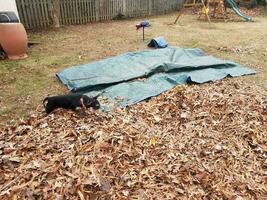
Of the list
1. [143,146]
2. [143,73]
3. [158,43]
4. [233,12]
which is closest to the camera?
[143,146]

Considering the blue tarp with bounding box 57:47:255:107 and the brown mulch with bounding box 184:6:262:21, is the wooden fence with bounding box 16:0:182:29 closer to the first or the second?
the brown mulch with bounding box 184:6:262:21

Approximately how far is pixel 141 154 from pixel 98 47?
4969 mm

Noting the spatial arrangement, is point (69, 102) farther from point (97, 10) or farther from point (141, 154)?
point (97, 10)

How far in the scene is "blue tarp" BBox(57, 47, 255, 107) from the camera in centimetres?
468

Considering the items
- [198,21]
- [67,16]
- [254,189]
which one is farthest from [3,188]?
[198,21]

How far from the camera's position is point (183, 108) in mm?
3965

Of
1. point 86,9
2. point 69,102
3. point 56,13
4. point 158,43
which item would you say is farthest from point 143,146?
point 86,9

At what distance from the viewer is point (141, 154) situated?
9.73 ft

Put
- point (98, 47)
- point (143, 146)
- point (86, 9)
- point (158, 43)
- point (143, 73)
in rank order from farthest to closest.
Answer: point (86, 9) < point (98, 47) < point (158, 43) < point (143, 73) < point (143, 146)

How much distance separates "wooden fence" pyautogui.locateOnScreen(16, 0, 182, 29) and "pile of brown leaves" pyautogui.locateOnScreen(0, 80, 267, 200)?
671cm

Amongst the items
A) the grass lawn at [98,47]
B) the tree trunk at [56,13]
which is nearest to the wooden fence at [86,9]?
the tree trunk at [56,13]

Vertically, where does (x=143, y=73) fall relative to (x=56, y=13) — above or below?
below

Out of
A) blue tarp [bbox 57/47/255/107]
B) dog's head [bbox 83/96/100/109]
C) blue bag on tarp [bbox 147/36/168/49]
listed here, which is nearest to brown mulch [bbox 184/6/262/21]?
blue bag on tarp [bbox 147/36/168/49]

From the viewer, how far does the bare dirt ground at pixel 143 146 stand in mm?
2605
